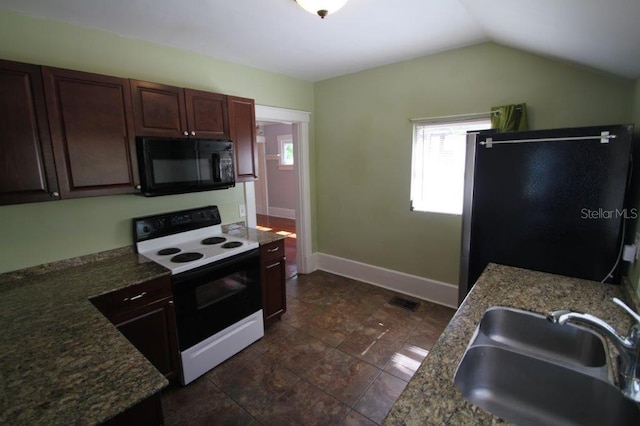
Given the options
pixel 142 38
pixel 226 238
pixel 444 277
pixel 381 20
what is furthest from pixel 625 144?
pixel 142 38

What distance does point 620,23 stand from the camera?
3.76 ft

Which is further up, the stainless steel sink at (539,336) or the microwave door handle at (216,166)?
the microwave door handle at (216,166)

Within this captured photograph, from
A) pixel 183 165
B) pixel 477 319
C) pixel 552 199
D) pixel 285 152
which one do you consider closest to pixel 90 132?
pixel 183 165

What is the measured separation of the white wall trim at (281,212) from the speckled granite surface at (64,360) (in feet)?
19.0

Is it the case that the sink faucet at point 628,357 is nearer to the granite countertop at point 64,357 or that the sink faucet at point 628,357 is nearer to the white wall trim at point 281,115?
the granite countertop at point 64,357

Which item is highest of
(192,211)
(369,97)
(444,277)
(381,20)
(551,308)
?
(381,20)

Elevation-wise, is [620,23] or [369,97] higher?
[369,97]

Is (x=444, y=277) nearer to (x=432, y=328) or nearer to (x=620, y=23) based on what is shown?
(x=432, y=328)

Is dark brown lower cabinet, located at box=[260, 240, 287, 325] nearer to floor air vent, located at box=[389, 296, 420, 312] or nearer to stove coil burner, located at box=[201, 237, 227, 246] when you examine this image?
stove coil burner, located at box=[201, 237, 227, 246]

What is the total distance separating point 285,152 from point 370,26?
209 inches

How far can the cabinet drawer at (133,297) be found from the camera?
5.57ft

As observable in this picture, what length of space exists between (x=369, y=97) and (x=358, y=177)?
91 centimetres

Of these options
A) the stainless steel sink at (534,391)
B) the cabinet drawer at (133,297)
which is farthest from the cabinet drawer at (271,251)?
the stainless steel sink at (534,391)
